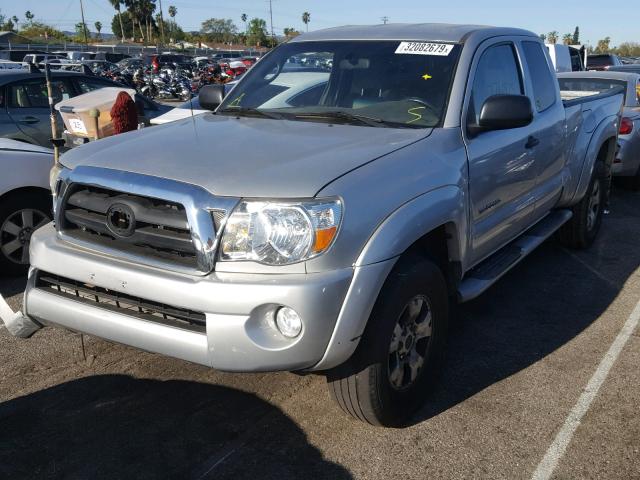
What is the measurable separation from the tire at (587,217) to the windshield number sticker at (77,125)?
4442mm

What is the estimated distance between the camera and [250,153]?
3.22 metres

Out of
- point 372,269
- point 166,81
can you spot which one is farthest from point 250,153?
point 166,81

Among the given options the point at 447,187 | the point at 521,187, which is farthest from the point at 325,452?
the point at 521,187

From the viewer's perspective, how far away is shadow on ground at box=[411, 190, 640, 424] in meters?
3.99

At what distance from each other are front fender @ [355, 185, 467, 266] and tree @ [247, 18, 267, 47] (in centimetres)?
11062

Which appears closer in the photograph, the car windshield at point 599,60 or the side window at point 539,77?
the side window at point 539,77

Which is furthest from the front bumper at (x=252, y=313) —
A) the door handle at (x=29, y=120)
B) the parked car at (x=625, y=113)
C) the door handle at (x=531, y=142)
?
the parked car at (x=625, y=113)

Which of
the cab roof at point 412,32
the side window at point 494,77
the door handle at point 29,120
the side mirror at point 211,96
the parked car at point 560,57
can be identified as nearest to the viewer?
the side window at point 494,77

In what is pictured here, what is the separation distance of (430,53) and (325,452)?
2.39 meters

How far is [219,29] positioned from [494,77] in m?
135

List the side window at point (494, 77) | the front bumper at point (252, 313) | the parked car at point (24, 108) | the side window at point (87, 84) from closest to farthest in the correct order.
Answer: the front bumper at point (252, 313), the side window at point (494, 77), the parked car at point (24, 108), the side window at point (87, 84)

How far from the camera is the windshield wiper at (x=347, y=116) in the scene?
382 centimetres

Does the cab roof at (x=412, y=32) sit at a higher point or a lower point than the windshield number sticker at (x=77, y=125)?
higher

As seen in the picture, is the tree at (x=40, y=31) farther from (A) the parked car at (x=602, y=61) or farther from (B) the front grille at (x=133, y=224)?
(B) the front grille at (x=133, y=224)
